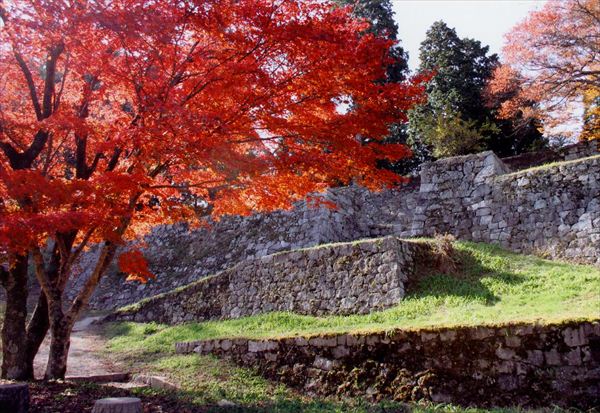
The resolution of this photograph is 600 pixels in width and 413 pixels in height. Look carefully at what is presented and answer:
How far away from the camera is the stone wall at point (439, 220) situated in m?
12.2

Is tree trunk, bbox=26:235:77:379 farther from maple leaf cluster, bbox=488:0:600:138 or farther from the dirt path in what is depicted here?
maple leaf cluster, bbox=488:0:600:138

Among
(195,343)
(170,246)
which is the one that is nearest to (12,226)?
(195,343)

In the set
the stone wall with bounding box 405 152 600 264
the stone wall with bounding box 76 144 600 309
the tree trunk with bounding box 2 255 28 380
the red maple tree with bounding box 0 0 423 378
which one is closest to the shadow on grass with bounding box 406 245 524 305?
the stone wall with bounding box 405 152 600 264

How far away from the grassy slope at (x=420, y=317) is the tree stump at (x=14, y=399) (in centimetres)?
242

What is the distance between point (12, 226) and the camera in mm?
6367

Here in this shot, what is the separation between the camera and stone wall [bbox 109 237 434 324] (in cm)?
1141

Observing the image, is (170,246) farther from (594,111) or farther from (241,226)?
(594,111)

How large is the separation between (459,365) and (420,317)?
2742 mm

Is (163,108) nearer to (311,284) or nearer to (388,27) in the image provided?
(311,284)

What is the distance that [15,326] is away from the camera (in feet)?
27.0

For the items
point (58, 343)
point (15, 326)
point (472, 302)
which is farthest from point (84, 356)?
point (472, 302)

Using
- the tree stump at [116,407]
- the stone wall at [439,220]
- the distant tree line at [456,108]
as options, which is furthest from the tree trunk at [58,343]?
the distant tree line at [456,108]

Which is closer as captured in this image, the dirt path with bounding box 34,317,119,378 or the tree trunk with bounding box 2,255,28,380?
the tree trunk with bounding box 2,255,28,380

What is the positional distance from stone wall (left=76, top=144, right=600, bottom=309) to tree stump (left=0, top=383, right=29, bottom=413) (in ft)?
37.5
